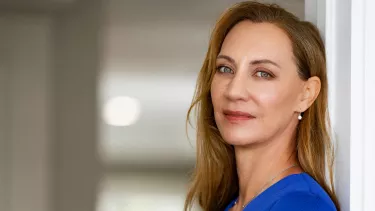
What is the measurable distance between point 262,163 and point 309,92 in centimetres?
20

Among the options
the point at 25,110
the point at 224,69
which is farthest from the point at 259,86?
the point at 25,110

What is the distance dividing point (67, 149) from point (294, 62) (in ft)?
8.18

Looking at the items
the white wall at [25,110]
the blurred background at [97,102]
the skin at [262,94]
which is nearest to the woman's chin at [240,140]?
the skin at [262,94]

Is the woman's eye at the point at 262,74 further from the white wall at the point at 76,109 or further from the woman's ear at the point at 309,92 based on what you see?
the white wall at the point at 76,109

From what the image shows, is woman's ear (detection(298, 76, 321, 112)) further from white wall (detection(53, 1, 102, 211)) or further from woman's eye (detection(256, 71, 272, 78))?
white wall (detection(53, 1, 102, 211))

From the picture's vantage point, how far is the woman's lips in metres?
1.39

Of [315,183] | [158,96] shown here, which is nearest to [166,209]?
[158,96]

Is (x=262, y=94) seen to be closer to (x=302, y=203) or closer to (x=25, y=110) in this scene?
(x=302, y=203)

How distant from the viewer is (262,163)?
1.49 metres

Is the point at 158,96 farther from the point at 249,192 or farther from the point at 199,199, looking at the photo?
the point at 249,192

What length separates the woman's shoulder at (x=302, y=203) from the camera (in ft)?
4.09

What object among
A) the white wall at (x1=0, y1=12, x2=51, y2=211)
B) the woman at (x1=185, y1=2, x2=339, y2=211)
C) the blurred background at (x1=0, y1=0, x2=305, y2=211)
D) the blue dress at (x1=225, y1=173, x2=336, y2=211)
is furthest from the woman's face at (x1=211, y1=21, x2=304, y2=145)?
the white wall at (x1=0, y1=12, x2=51, y2=211)
